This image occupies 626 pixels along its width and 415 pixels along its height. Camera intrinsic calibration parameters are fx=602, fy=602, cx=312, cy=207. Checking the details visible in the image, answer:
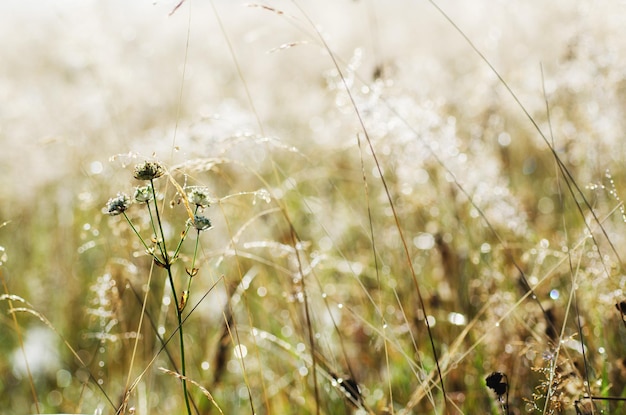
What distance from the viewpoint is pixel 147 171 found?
86cm

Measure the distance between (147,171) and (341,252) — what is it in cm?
55

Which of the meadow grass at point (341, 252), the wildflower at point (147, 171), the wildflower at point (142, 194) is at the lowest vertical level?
the meadow grass at point (341, 252)

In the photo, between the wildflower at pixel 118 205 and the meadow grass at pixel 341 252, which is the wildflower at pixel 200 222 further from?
the wildflower at pixel 118 205

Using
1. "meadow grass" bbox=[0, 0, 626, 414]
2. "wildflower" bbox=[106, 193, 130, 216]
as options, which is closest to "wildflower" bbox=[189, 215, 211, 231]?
"meadow grass" bbox=[0, 0, 626, 414]

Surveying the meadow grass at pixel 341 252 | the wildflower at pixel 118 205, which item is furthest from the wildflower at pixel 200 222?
the wildflower at pixel 118 205

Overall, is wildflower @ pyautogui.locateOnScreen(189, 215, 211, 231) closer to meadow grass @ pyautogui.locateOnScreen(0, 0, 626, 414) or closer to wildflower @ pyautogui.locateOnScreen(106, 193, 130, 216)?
meadow grass @ pyautogui.locateOnScreen(0, 0, 626, 414)

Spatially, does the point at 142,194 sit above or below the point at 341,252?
above

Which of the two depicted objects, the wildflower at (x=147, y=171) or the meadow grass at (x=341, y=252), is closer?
the wildflower at (x=147, y=171)

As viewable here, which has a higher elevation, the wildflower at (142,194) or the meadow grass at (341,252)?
the wildflower at (142,194)

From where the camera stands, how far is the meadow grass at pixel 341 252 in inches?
45.9

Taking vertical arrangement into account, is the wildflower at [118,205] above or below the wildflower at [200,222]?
above

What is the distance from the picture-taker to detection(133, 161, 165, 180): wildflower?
2.81 feet

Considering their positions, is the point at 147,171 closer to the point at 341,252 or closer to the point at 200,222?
the point at 200,222

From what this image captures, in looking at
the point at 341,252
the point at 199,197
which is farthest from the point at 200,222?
the point at 341,252
